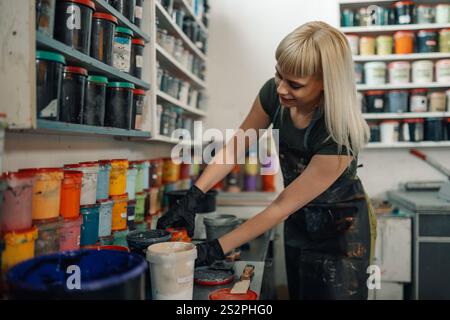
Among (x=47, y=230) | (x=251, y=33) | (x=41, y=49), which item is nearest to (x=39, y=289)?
(x=47, y=230)

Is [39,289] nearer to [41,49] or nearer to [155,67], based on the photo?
[41,49]

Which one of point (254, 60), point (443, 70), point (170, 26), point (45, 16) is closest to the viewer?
point (45, 16)

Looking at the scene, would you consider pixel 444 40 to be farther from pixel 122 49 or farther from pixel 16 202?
pixel 16 202

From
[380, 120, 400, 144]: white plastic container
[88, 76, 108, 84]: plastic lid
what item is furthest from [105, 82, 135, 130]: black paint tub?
[380, 120, 400, 144]: white plastic container

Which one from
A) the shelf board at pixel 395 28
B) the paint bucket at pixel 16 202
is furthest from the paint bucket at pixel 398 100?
the paint bucket at pixel 16 202

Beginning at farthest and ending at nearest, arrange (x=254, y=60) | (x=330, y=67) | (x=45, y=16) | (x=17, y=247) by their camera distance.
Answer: (x=254, y=60) < (x=330, y=67) < (x=45, y=16) < (x=17, y=247)

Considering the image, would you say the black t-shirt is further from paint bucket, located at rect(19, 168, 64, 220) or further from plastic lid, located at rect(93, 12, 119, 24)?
paint bucket, located at rect(19, 168, 64, 220)

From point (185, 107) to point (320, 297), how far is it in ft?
5.40

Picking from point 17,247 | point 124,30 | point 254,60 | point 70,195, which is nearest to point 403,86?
point 254,60

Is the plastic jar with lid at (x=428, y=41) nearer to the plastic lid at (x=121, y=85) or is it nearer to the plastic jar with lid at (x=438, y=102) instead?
the plastic jar with lid at (x=438, y=102)

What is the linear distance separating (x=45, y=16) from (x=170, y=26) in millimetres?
1395

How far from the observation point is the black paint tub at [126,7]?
5.44ft

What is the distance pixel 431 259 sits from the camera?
2.78 metres

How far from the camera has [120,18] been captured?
164 cm
